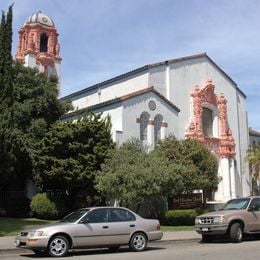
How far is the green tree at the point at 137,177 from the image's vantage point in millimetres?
24797

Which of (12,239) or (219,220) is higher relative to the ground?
(219,220)

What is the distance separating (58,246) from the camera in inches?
547

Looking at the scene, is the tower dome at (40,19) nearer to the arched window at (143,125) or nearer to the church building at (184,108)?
the church building at (184,108)

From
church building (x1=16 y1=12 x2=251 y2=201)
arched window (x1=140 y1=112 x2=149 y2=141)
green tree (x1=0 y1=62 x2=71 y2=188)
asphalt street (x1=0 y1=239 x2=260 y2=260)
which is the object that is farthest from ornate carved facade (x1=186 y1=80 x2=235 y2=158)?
asphalt street (x1=0 y1=239 x2=260 y2=260)

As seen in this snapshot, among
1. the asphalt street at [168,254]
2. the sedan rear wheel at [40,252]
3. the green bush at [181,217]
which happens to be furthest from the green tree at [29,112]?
the asphalt street at [168,254]

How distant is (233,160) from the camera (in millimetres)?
43188

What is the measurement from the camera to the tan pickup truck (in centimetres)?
1750

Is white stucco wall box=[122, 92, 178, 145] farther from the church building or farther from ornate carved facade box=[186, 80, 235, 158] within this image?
ornate carved facade box=[186, 80, 235, 158]

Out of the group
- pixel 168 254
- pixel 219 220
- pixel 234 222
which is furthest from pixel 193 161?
pixel 168 254

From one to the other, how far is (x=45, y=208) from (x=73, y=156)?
3.49 metres

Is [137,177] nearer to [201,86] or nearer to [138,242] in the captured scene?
[138,242]

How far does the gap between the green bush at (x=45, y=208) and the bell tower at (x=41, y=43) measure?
87.0ft

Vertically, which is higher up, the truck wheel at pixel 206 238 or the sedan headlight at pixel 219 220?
the sedan headlight at pixel 219 220

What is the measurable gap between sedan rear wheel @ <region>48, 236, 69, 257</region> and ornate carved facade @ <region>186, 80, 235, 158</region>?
1044 inches
